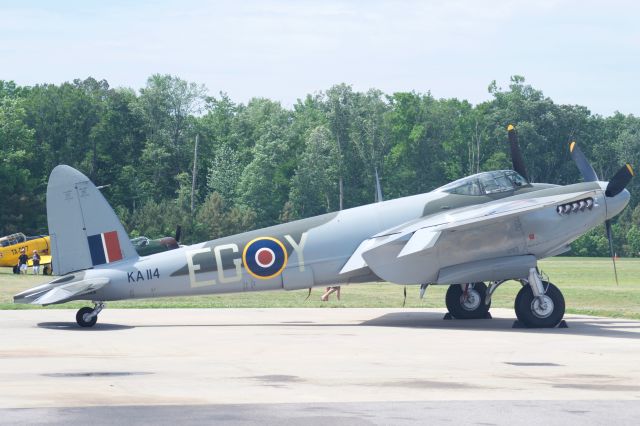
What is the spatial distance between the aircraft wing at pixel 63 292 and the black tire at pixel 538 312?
9067 mm

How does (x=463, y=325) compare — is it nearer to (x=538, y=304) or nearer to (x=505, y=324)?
(x=505, y=324)

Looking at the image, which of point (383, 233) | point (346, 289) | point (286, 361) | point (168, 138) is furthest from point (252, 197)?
point (286, 361)

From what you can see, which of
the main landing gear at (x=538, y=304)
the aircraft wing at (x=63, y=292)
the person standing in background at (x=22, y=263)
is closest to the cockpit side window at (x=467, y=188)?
the main landing gear at (x=538, y=304)

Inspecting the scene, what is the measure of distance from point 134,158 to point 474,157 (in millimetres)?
43755

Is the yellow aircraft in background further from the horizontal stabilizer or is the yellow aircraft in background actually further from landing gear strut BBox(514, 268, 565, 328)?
landing gear strut BBox(514, 268, 565, 328)

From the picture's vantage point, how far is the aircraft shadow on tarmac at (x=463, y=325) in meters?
21.1

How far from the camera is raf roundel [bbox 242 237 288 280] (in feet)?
72.9

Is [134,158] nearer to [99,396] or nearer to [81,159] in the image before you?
[81,159]

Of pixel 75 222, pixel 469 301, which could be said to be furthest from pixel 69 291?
pixel 469 301

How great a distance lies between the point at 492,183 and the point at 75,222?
9381 millimetres

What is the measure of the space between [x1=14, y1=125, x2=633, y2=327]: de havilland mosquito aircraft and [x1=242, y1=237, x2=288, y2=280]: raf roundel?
22 mm

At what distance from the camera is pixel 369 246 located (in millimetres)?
22297

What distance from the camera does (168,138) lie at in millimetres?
120312

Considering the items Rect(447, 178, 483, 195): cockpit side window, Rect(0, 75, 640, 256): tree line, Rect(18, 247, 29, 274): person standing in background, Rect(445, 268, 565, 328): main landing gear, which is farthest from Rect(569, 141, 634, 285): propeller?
Rect(0, 75, 640, 256): tree line
